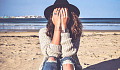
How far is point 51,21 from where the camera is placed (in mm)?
2441

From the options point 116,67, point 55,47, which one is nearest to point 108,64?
point 116,67

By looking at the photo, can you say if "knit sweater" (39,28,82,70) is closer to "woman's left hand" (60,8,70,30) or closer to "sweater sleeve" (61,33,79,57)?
"sweater sleeve" (61,33,79,57)

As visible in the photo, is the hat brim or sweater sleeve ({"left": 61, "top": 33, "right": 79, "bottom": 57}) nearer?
sweater sleeve ({"left": 61, "top": 33, "right": 79, "bottom": 57})

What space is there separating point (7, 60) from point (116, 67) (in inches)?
128

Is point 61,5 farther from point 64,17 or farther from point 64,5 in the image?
point 64,17

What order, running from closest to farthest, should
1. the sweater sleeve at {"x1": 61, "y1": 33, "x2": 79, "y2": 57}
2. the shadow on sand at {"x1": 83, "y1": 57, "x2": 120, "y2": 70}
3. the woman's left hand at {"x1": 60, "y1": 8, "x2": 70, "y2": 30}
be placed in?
the sweater sleeve at {"x1": 61, "y1": 33, "x2": 79, "y2": 57}, the woman's left hand at {"x1": 60, "y1": 8, "x2": 70, "y2": 30}, the shadow on sand at {"x1": 83, "y1": 57, "x2": 120, "y2": 70}

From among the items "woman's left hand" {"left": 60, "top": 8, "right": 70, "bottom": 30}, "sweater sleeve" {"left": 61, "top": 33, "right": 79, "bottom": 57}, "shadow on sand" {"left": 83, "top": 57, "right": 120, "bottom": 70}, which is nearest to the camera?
"sweater sleeve" {"left": 61, "top": 33, "right": 79, "bottom": 57}

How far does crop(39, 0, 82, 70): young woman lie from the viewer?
6.95ft

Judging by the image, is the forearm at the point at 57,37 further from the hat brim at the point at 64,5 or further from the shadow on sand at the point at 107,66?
the shadow on sand at the point at 107,66

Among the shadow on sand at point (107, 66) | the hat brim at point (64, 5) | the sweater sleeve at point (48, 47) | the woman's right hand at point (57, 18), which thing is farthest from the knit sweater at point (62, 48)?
the shadow on sand at point (107, 66)

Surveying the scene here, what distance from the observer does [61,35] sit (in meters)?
2.20

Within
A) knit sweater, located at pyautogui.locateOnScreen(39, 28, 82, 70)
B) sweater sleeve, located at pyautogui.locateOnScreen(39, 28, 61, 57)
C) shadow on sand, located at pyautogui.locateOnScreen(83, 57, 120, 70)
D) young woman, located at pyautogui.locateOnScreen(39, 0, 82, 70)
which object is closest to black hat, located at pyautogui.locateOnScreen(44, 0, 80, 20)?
young woman, located at pyautogui.locateOnScreen(39, 0, 82, 70)

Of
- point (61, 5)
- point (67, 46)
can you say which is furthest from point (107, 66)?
point (61, 5)

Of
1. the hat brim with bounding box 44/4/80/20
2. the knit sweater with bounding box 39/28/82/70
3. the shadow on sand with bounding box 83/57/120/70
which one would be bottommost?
the shadow on sand with bounding box 83/57/120/70
